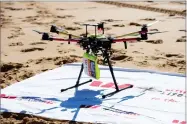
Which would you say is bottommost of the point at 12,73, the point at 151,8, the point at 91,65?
the point at 12,73

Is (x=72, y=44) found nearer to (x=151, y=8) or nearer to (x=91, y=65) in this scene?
(x=91, y=65)

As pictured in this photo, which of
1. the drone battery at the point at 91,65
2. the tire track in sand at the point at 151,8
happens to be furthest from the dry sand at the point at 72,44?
the drone battery at the point at 91,65

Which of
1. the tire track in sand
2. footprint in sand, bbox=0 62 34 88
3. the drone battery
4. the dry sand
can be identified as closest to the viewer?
the drone battery

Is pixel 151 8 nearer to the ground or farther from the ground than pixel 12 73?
farther from the ground

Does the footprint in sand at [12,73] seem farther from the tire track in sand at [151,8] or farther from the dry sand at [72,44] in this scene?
the tire track in sand at [151,8]

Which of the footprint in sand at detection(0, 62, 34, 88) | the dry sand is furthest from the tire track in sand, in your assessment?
the footprint in sand at detection(0, 62, 34, 88)

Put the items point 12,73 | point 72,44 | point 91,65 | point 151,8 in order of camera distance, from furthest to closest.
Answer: point 151,8
point 72,44
point 12,73
point 91,65

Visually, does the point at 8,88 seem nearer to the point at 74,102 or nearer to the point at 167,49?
the point at 74,102

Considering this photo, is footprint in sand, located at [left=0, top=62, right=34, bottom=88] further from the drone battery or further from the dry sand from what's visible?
the drone battery

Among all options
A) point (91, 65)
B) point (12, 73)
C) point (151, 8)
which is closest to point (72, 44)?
point (12, 73)
